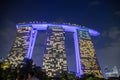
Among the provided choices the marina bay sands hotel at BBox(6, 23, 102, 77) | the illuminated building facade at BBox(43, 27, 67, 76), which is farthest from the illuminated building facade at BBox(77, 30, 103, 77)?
the illuminated building facade at BBox(43, 27, 67, 76)

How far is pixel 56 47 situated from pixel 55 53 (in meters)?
3.78

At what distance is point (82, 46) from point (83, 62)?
1099 centimetres

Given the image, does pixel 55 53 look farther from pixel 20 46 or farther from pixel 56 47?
pixel 20 46

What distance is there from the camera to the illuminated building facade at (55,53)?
137500 millimetres

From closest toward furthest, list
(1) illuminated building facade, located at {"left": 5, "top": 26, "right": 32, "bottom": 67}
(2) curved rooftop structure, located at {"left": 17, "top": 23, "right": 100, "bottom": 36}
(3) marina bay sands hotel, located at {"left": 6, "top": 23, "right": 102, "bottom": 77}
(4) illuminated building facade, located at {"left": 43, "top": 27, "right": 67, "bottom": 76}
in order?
(1) illuminated building facade, located at {"left": 5, "top": 26, "right": 32, "bottom": 67} < (3) marina bay sands hotel, located at {"left": 6, "top": 23, "right": 102, "bottom": 77} < (4) illuminated building facade, located at {"left": 43, "top": 27, "right": 67, "bottom": 76} < (2) curved rooftop structure, located at {"left": 17, "top": 23, "right": 100, "bottom": 36}

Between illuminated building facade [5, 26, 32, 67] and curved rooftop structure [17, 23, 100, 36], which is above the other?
curved rooftop structure [17, 23, 100, 36]

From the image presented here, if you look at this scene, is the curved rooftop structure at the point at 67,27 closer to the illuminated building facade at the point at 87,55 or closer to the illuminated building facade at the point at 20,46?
the illuminated building facade at the point at 87,55

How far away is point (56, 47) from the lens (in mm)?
142000

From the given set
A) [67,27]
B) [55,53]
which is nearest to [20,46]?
[55,53]

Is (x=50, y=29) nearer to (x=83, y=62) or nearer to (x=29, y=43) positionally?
(x=29, y=43)

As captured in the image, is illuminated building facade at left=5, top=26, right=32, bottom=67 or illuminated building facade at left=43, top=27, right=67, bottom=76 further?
illuminated building facade at left=43, top=27, right=67, bottom=76

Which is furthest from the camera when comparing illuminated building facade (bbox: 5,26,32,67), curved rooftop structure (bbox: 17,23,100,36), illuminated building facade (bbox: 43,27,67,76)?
curved rooftop structure (bbox: 17,23,100,36)

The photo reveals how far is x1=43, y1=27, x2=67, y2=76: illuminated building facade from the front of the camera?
137500mm

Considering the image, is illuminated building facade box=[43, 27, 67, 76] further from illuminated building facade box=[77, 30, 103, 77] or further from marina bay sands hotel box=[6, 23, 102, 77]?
illuminated building facade box=[77, 30, 103, 77]
